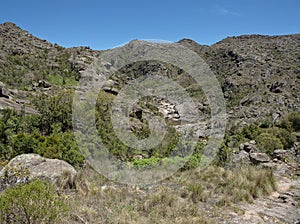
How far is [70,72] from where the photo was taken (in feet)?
141

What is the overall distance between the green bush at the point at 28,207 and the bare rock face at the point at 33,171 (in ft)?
6.09

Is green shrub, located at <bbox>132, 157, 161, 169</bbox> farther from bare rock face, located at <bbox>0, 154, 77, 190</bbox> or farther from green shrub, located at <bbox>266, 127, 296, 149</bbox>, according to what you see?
green shrub, located at <bbox>266, 127, 296, 149</bbox>

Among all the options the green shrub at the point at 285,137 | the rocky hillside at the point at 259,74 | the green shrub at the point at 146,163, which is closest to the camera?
the green shrub at the point at 146,163

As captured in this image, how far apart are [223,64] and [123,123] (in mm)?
65718

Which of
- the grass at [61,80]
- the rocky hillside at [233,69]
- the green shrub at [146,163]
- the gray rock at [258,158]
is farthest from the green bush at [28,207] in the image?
the grass at [61,80]

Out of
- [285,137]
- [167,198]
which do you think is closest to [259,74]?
[285,137]

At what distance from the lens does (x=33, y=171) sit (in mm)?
6305

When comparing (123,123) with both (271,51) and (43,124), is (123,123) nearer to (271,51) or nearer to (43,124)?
(43,124)

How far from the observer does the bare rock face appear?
5.52m

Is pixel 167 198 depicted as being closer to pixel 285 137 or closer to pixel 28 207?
pixel 28 207

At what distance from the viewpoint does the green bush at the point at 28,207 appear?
11.9ft

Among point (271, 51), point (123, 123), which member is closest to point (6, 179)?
point (123, 123)

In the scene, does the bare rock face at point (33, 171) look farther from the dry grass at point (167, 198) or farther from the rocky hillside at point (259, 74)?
the rocky hillside at point (259, 74)

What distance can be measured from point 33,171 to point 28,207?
290cm
